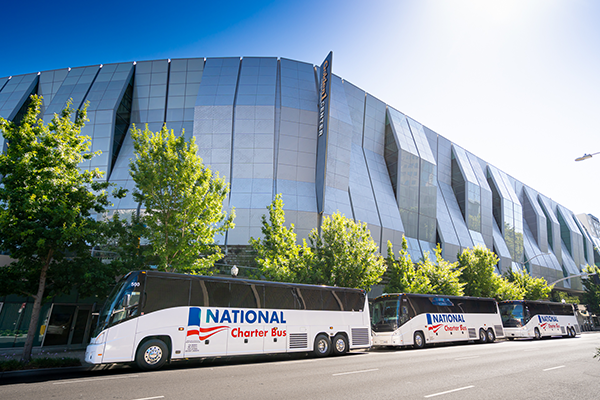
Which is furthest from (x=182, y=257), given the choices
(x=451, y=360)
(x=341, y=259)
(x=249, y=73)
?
(x=249, y=73)

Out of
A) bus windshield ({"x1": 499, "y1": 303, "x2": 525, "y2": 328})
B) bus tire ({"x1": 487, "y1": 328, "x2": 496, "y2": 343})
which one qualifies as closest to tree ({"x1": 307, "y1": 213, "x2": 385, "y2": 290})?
bus tire ({"x1": 487, "y1": 328, "x2": 496, "y2": 343})

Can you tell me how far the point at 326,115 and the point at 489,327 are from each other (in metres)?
20.7

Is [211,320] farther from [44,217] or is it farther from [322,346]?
[44,217]

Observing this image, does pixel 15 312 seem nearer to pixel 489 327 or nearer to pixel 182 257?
pixel 182 257

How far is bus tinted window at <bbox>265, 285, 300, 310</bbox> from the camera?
564 inches

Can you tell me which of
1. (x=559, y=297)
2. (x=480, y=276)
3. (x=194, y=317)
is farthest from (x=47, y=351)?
(x=559, y=297)

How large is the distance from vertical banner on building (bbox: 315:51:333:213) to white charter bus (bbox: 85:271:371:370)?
1312 cm

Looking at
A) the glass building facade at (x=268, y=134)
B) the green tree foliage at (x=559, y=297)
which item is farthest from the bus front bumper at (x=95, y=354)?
the green tree foliage at (x=559, y=297)

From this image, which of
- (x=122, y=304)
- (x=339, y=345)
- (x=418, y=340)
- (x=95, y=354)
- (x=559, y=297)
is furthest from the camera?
(x=559, y=297)

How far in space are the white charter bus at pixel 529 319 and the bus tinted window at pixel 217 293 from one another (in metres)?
26.6

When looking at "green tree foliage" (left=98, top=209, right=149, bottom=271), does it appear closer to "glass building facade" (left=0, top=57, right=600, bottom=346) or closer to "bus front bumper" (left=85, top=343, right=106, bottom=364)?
"bus front bumper" (left=85, top=343, right=106, bottom=364)

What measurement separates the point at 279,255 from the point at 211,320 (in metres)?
8.89

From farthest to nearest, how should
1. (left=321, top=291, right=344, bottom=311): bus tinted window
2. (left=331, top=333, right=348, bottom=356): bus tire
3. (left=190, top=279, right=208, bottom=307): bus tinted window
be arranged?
1. (left=321, top=291, right=344, bottom=311): bus tinted window
2. (left=331, top=333, right=348, bottom=356): bus tire
3. (left=190, top=279, right=208, bottom=307): bus tinted window

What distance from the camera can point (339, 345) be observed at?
16.1 meters
